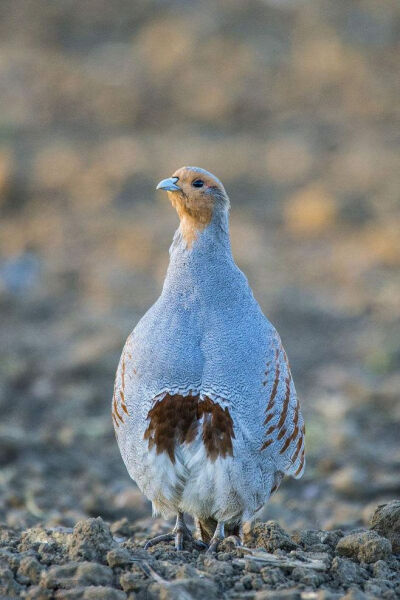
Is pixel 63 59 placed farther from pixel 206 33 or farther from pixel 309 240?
pixel 309 240

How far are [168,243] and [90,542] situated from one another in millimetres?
6545

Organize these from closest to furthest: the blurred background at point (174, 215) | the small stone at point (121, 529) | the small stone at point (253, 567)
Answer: the small stone at point (253, 567) < the small stone at point (121, 529) < the blurred background at point (174, 215)

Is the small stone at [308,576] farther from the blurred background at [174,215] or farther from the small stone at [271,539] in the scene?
the blurred background at [174,215]

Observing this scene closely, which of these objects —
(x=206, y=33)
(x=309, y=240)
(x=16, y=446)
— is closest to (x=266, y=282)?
(x=309, y=240)

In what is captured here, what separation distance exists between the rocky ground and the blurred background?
1445 millimetres

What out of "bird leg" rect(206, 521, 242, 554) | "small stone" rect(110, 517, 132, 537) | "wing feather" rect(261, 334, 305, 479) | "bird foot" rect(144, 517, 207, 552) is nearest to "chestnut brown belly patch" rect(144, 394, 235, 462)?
"wing feather" rect(261, 334, 305, 479)

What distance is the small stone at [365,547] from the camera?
3701 mm

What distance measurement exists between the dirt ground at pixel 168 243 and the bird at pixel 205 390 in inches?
10.0

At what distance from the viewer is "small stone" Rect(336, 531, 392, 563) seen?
3.70 m

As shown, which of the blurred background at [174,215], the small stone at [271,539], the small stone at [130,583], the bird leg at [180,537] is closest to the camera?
the small stone at [130,583]

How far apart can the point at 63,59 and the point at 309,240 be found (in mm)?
5480

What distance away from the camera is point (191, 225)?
3.98 m

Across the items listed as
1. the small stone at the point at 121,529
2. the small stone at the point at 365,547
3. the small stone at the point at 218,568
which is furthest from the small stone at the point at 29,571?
the small stone at the point at 121,529

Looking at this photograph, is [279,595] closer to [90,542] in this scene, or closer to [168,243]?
[90,542]
